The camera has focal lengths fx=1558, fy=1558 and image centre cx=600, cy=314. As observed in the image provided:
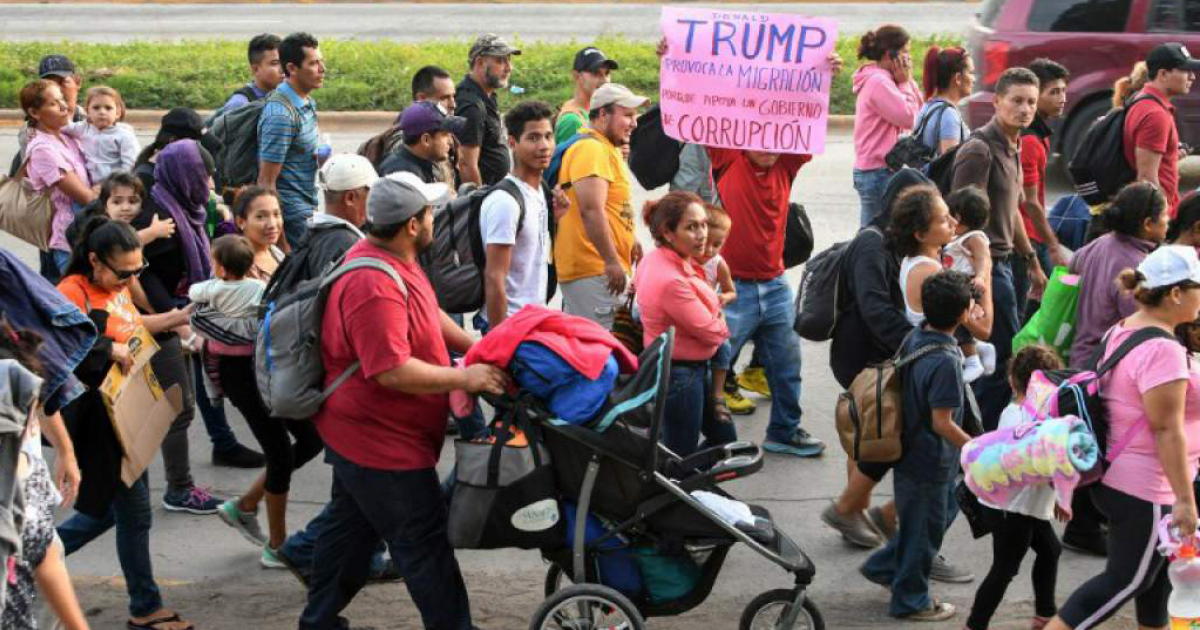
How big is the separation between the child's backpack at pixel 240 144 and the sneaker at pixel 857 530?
4.18m

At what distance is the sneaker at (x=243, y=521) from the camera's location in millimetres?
6637

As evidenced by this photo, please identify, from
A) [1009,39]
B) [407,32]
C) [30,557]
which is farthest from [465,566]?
[407,32]

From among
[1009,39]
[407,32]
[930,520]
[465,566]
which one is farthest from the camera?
[407,32]

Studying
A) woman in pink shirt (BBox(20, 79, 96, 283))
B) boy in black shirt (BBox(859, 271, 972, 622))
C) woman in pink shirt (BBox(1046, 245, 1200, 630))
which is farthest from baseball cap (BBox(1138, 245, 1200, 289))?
woman in pink shirt (BBox(20, 79, 96, 283))

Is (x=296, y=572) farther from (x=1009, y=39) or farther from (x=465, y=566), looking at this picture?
(x=1009, y=39)

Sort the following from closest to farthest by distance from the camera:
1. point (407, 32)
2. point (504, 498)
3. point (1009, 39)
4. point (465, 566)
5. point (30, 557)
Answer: point (30, 557) < point (504, 498) < point (465, 566) < point (1009, 39) < point (407, 32)

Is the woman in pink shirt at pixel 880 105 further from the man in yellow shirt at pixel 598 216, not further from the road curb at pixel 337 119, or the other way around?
the road curb at pixel 337 119

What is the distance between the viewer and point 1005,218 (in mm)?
8062

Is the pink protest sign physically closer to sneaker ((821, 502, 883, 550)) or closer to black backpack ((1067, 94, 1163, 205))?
black backpack ((1067, 94, 1163, 205))

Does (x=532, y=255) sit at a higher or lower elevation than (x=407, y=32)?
higher

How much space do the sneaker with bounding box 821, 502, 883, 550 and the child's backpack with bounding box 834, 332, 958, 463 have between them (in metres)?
0.65

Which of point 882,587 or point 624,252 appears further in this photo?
point 624,252

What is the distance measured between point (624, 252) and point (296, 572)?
2670mm

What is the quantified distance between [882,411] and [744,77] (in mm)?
2984
